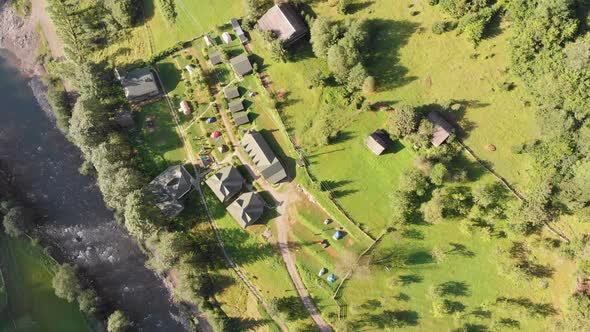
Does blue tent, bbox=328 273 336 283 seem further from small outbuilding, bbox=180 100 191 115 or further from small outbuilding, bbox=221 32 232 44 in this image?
small outbuilding, bbox=221 32 232 44

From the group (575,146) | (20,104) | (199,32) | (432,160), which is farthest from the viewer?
(20,104)

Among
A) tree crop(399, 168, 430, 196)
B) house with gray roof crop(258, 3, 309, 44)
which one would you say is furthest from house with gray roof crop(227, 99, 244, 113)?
tree crop(399, 168, 430, 196)

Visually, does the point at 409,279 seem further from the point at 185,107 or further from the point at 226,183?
the point at 185,107

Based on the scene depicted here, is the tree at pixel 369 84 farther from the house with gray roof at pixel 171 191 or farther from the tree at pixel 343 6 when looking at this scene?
the house with gray roof at pixel 171 191

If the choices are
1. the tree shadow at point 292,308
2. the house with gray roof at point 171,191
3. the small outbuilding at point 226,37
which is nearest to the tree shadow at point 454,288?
the tree shadow at point 292,308

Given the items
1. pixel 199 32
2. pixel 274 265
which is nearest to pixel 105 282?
pixel 274 265

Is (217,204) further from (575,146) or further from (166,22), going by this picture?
(575,146)

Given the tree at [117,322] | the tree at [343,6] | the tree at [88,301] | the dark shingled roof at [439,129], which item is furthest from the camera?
the tree at [88,301]
